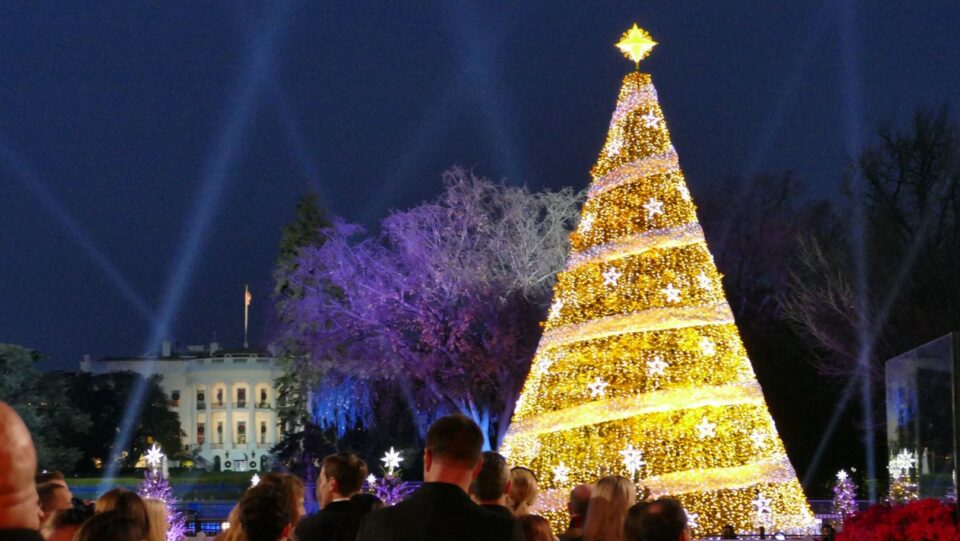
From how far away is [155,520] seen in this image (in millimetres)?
6922

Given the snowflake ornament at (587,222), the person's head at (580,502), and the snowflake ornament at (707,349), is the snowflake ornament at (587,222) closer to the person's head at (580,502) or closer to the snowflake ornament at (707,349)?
the snowflake ornament at (707,349)

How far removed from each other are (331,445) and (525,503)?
42.1m

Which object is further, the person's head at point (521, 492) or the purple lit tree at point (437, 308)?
the purple lit tree at point (437, 308)

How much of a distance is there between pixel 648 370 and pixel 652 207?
253cm

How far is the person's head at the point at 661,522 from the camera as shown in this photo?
605 cm

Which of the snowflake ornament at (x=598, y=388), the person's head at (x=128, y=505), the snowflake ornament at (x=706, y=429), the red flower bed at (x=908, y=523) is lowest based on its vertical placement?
the red flower bed at (x=908, y=523)

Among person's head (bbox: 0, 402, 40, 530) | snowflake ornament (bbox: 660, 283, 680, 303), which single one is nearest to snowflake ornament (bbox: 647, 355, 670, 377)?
snowflake ornament (bbox: 660, 283, 680, 303)

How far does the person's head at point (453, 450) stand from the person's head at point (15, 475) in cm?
248

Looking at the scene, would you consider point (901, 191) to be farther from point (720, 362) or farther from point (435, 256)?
point (720, 362)

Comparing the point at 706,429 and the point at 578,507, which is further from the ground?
the point at 706,429

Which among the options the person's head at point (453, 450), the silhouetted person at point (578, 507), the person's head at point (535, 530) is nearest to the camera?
the person's head at point (453, 450)

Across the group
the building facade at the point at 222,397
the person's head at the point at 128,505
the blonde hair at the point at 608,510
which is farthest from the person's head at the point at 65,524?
the building facade at the point at 222,397

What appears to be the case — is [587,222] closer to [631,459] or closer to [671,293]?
[671,293]

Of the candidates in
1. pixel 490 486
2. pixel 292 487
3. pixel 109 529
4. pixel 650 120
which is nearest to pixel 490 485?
pixel 490 486
